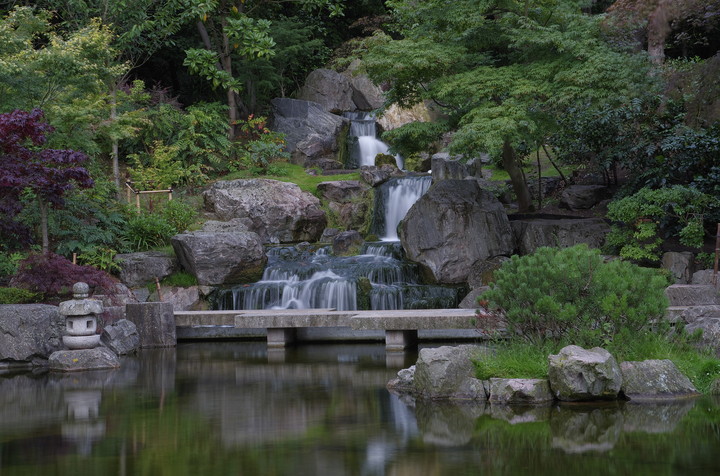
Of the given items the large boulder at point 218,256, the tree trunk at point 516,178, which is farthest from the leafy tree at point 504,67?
the large boulder at point 218,256

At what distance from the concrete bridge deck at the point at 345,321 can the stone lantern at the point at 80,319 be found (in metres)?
2.49

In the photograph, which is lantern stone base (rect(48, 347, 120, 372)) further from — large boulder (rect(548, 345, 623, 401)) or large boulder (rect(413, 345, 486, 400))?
large boulder (rect(548, 345, 623, 401))

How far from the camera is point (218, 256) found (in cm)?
1658

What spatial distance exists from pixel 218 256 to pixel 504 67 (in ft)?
22.9

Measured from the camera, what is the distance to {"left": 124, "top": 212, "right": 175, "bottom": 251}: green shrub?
59.2 feet

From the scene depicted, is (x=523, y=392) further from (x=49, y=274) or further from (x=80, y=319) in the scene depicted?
(x=49, y=274)

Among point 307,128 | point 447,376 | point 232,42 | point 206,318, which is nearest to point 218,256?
point 206,318

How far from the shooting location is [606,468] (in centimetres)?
569

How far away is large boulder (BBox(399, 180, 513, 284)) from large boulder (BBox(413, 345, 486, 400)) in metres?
8.20

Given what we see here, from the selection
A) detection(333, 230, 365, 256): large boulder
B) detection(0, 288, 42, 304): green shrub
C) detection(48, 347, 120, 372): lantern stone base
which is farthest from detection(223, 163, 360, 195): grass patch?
detection(48, 347, 120, 372): lantern stone base

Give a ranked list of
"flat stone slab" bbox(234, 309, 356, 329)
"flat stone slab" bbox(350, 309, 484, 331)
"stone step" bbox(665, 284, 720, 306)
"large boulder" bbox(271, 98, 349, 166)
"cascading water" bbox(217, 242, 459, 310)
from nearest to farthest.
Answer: "flat stone slab" bbox(350, 309, 484, 331) < "stone step" bbox(665, 284, 720, 306) < "flat stone slab" bbox(234, 309, 356, 329) < "cascading water" bbox(217, 242, 459, 310) < "large boulder" bbox(271, 98, 349, 166)

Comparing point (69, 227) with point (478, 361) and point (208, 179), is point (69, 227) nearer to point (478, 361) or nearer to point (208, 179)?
point (208, 179)

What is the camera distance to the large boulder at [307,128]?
24.3 metres

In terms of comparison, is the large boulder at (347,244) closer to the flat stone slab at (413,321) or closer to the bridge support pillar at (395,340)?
the flat stone slab at (413,321)
